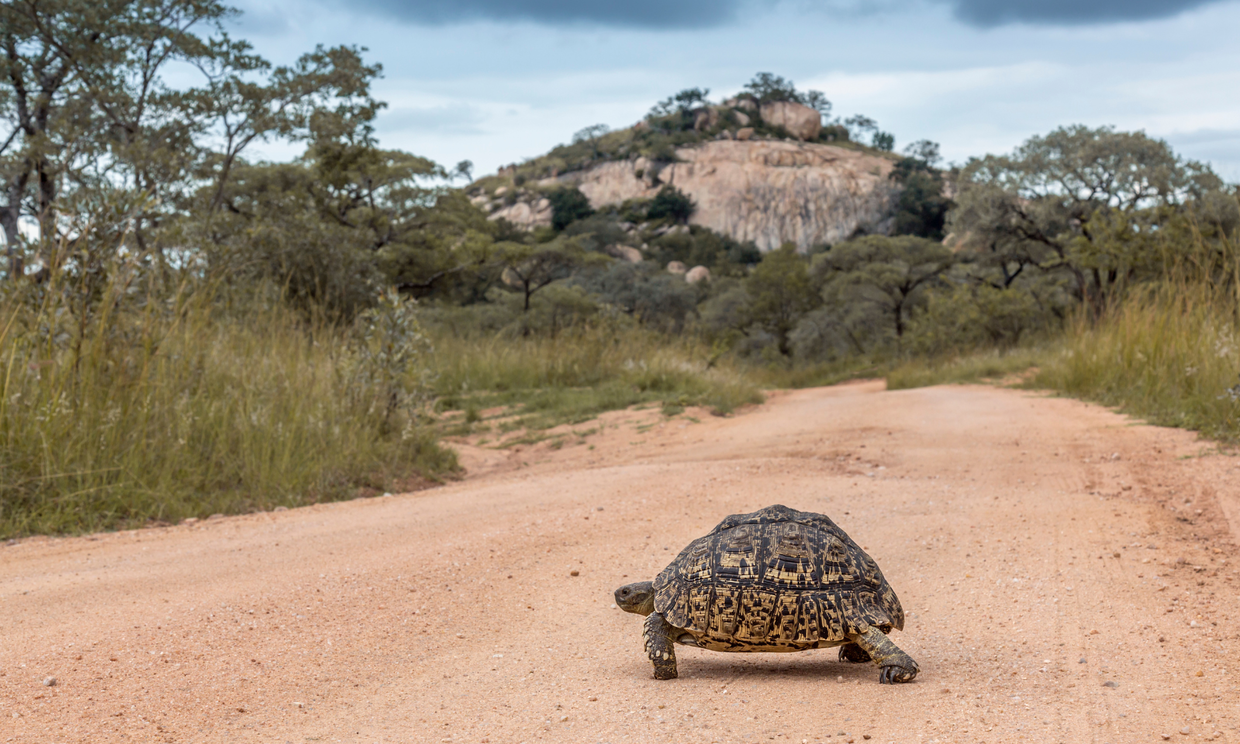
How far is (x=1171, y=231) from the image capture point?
17734mm

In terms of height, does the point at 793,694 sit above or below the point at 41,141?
below

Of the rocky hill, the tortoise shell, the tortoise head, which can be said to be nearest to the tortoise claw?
the tortoise shell

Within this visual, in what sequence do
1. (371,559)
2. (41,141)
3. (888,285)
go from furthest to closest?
1. (888,285)
2. (41,141)
3. (371,559)

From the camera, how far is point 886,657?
266cm

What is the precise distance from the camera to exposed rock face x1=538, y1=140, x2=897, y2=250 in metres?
77.9

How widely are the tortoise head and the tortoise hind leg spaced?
2.19ft

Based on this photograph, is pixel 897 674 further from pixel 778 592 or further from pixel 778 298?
pixel 778 298

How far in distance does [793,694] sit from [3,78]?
19.2m

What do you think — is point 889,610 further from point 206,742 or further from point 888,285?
point 888,285

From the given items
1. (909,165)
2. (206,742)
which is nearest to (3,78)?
(206,742)

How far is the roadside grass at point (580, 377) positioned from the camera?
1270cm

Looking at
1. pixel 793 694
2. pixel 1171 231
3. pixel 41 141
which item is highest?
pixel 41 141

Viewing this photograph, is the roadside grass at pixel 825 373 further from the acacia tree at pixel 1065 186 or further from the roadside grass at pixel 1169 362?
the roadside grass at pixel 1169 362

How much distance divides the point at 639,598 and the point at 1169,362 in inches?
330
